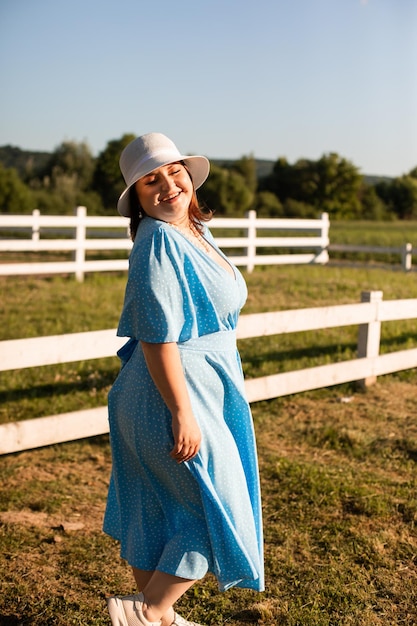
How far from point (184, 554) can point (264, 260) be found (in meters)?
15.9

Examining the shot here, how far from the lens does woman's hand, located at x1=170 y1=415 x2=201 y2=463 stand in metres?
2.30

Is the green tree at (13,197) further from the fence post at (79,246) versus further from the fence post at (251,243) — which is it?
the fence post at (79,246)

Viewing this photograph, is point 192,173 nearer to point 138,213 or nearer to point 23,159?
point 138,213

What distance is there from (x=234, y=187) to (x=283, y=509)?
71.3 metres

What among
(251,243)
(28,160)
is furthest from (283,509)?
(28,160)

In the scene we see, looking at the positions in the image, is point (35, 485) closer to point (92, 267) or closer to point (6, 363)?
point (6, 363)

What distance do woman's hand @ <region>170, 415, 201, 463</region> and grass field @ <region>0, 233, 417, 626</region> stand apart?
1.15 metres

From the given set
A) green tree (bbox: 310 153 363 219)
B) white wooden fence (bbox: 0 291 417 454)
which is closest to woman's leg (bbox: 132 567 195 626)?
white wooden fence (bbox: 0 291 417 454)

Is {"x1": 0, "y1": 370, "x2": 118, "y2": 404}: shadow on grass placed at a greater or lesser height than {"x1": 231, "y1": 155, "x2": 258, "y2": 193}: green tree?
lesser

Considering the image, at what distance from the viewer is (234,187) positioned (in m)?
74.6

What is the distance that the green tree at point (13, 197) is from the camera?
177 ft

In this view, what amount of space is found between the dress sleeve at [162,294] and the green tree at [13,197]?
52.7 m

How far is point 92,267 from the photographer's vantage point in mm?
15039

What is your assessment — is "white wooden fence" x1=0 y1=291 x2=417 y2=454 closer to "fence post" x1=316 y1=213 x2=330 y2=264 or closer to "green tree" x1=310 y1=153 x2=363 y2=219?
"fence post" x1=316 y1=213 x2=330 y2=264
